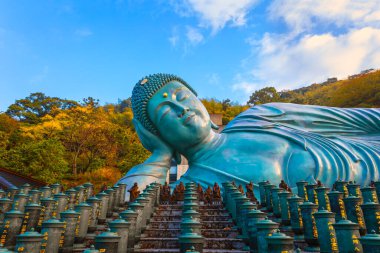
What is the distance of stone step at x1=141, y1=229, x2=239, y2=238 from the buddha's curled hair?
4.78m

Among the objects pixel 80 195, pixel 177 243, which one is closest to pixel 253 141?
pixel 80 195

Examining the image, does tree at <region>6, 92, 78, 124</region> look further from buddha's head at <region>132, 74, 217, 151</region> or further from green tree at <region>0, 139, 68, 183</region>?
buddha's head at <region>132, 74, 217, 151</region>

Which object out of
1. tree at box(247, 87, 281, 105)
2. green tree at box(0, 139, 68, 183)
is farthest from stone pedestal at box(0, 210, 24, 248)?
tree at box(247, 87, 281, 105)

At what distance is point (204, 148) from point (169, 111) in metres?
1.54

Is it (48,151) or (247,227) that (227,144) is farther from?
(48,151)

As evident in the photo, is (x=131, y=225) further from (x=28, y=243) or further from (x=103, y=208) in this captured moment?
(x=103, y=208)

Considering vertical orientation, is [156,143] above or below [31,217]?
above

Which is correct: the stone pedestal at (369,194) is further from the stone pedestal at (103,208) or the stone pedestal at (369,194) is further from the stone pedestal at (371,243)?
the stone pedestal at (103,208)

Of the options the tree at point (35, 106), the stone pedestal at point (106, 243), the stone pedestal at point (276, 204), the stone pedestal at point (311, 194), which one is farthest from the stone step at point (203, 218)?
the tree at point (35, 106)

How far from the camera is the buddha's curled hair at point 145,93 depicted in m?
9.15

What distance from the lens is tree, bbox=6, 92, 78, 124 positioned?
33.1 meters

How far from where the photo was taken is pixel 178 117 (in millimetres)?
8773

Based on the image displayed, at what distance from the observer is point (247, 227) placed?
407cm

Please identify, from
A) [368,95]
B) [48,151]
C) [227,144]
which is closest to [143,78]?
[227,144]
